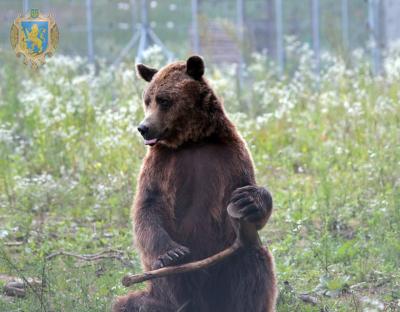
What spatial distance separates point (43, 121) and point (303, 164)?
8.79 feet

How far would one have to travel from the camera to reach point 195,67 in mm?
4523

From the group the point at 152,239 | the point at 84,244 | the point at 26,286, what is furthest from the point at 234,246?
the point at 84,244

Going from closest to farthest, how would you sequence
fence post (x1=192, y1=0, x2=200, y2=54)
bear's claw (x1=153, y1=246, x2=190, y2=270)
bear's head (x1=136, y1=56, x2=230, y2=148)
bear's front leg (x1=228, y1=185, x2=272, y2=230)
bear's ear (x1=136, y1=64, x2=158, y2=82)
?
1. bear's front leg (x1=228, y1=185, x2=272, y2=230)
2. bear's claw (x1=153, y1=246, x2=190, y2=270)
3. bear's head (x1=136, y1=56, x2=230, y2=148)
4. bear's ear (x1=136, y1=64, x2=158, y2=82)
5. fence post (x1=192, y1=0, x2=200, y2=54)

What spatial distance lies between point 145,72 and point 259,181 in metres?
3.51

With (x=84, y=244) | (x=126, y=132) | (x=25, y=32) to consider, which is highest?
(x=25, y=32)

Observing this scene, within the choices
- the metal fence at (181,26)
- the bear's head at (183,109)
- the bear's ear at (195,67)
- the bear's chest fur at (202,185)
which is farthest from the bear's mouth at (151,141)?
A: the metal fence at (181,26)

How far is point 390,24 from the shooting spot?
19359 mm

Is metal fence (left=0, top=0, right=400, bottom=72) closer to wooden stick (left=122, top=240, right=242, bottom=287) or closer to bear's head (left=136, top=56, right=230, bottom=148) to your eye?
bear's head (left=136, top=56, right=230, bottom=148)

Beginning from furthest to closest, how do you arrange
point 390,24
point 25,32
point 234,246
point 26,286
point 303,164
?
point 390,24 < point 303,164 < point 26,286 < point 25,32 < point 234,246

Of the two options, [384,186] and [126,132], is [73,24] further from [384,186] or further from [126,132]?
[384,186]

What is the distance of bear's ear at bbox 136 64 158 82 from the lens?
477 cm

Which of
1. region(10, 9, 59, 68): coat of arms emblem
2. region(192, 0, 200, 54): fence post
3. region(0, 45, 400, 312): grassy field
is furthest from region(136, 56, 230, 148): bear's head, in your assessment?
region(192, 0, 200, 54): fence post

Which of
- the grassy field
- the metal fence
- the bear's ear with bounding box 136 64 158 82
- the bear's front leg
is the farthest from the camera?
the metal fence

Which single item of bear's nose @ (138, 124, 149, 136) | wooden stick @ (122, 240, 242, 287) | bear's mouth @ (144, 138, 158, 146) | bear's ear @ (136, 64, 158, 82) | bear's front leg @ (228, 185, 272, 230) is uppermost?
bear's ear @ (136, 64, 158, 82)
